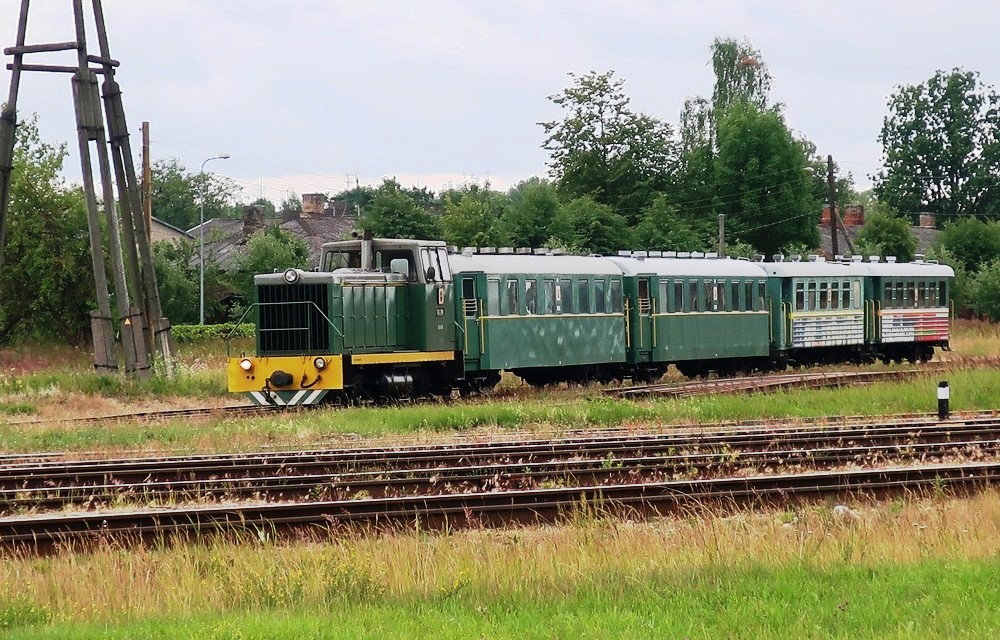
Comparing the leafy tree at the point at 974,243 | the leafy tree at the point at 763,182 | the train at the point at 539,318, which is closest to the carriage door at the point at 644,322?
the train at the point at 539,318

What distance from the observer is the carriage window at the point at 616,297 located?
30.5 m

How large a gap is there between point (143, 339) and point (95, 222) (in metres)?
2.68

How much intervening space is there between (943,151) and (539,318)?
78517 mm

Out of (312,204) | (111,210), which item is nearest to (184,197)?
(312,204)

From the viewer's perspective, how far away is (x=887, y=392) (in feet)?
84.8

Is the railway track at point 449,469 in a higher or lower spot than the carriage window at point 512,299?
lower

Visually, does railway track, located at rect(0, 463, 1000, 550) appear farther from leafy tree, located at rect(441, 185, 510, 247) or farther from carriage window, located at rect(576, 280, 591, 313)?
leafy tree, located at rect(441, 185, 510, 247)

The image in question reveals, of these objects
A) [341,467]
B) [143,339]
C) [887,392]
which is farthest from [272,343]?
[887,392]

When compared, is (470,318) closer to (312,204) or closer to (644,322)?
(644,322)

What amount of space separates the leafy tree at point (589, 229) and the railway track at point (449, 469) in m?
37.4

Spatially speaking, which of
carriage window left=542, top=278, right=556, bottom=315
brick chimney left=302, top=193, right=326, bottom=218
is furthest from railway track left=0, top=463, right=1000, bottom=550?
brick chimney left=302, top=193, right=326, bottom=218

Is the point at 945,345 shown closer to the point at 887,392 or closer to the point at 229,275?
the point at 887,392

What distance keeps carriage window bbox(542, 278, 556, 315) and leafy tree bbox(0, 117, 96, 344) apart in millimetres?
19486

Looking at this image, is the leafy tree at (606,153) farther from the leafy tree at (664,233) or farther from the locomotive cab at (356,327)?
the locomotive cab at (356,327)
